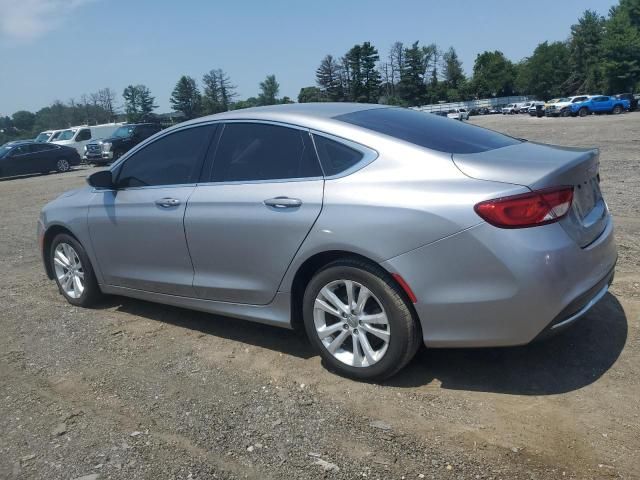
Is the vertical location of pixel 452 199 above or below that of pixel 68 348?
above

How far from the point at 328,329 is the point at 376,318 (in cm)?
36

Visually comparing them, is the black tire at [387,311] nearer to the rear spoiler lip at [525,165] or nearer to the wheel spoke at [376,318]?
the wheel spoke at [376,318]

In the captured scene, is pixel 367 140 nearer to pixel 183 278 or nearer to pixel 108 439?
pixel 183 278

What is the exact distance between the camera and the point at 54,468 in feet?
9.86

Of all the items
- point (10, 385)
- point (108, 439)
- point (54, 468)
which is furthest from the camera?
point (10, 385)

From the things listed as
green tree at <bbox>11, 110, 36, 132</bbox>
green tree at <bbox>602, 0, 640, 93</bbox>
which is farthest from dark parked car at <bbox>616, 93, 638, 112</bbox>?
green tree at <bbox>11, 110, 36, 132</bbox>

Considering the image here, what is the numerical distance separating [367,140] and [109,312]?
3.04 meters

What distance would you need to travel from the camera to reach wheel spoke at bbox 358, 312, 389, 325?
11.2 feet

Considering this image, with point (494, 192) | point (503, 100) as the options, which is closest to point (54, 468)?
point (494, 192)

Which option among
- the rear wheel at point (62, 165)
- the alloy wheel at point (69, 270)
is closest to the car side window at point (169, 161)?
the alloy wheel at point (69, 270)

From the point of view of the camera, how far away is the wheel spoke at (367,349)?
351 centimetres

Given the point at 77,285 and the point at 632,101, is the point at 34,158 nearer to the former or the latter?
the point at 77,285

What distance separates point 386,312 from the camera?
3.38 metres

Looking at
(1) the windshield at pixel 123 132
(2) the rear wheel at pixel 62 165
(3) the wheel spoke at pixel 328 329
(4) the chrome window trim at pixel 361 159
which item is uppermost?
(4) the chrome window trim at pixel 361 159
